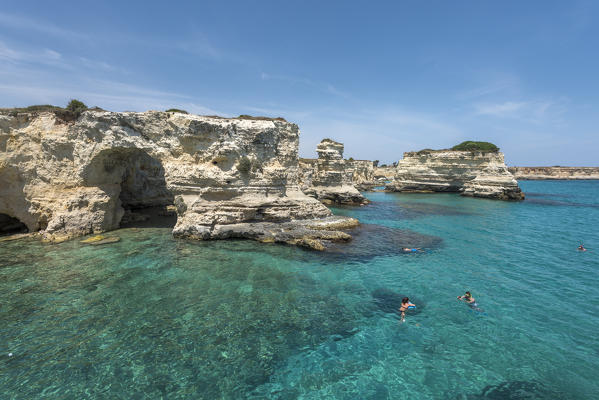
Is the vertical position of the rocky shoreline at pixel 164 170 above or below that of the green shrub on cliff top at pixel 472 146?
below

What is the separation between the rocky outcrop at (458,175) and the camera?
46.5 metres

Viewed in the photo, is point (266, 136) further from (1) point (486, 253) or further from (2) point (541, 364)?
(2) point (541, 364)

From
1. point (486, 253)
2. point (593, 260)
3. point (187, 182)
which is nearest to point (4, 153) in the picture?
point (187, 182)

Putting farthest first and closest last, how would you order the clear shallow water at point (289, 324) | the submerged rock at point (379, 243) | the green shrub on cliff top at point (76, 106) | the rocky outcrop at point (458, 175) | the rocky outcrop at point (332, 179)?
the rocky outcrop at point (458, 175) < the rocky outcrop at point (332, 179) < the green shrub on cliff top at point (76, 106) < the submerged rock at point (379, 243) < the clear shallow water at point (289, 324)

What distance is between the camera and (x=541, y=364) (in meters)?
7.03

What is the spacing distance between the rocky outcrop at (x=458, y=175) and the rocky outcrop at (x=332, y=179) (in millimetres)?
25485

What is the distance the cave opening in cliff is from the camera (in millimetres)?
18188

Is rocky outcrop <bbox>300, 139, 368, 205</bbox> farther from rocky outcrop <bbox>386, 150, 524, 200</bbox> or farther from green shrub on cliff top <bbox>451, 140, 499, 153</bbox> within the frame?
green shrub on cliff top <bbox>451, 140, 499, 153</bbox>

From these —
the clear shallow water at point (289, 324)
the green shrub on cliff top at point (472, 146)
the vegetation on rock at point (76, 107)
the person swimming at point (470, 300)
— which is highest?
the green shrub on cliff top at point (472, 146)

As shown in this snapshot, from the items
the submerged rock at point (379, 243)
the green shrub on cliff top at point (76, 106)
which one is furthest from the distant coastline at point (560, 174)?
the green shrub on cliff top at point (76, 106)

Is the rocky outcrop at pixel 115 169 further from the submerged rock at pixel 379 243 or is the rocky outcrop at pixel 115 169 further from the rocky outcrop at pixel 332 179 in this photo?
the rocky outcrop at pixel 332 179

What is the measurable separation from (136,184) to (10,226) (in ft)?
29.5

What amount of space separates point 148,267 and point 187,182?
22.7 ft

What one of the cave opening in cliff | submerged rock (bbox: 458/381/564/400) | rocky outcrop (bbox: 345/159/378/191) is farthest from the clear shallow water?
rocky outcrop (bbox: 345/159/378/191)
